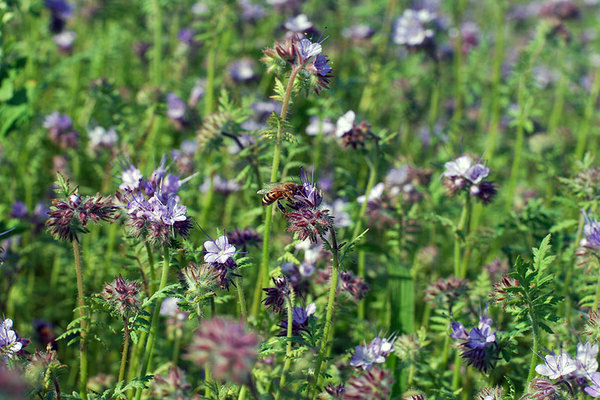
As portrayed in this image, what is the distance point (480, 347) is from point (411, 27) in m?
3.82

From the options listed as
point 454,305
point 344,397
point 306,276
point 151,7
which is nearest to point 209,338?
point 344,397

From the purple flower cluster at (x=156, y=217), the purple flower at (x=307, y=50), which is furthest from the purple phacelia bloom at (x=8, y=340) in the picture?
the purple flower at (x=307, y=50)

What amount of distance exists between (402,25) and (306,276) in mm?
3387

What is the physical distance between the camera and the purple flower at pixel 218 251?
2.88 meters

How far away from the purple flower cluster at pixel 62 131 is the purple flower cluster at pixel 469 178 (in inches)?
138

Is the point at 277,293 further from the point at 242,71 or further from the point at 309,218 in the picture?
the point at 242,71

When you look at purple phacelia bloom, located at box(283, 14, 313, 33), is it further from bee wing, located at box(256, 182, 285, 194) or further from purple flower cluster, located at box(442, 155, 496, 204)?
bee wing, located at box(256, 182, 285, 194)

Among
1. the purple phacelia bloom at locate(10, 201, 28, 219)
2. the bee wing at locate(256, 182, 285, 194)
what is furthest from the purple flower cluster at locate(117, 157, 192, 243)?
the purple phacelia bloom at locate(10, 201, 28, 219)

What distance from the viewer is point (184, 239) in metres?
3.11

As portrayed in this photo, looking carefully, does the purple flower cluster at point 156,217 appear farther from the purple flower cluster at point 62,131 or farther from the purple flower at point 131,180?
the purple flower cluster at point 62,131

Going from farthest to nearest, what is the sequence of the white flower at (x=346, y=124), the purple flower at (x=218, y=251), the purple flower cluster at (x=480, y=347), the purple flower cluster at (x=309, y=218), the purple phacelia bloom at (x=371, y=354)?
1. the white flower at (x=346, y=124)
2. the purple flower cluster at (x=480, y=347)
3. the purple phacelia bloom at (x=371, y=354)
4. the purple flower at (x=218, y=251)
5. the purple flower cluster at (x=309, y=218)

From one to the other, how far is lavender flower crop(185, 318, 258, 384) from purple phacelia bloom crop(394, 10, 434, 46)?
4.59 metres

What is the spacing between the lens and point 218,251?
296 cm

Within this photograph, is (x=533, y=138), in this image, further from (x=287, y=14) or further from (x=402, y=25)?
(x=287, y=14)
